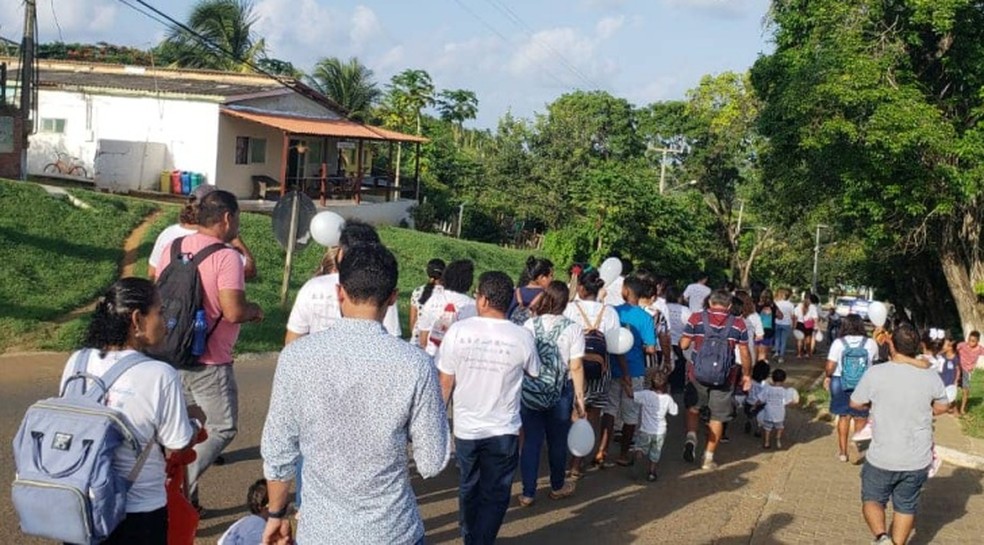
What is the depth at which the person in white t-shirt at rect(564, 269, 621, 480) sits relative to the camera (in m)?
7.86

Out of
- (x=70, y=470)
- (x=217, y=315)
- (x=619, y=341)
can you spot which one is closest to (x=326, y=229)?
→ (x=619, y=341)

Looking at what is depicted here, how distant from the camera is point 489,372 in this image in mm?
5547

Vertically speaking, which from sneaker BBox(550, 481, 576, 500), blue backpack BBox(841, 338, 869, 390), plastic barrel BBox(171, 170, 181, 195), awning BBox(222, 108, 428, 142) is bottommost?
sneaker BBox(550, 481, 576, 500)

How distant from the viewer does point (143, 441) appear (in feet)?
11.9

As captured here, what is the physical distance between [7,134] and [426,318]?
18.5 metres

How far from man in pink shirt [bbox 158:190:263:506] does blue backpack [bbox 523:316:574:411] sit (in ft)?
6.64

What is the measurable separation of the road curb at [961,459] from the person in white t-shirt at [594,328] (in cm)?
442

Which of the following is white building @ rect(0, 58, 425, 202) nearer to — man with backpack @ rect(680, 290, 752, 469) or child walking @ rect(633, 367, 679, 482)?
man with backpack @ rect(680, 290, 752, 469)

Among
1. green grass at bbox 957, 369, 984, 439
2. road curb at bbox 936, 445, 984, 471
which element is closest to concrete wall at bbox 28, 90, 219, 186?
green grass at bbox 957, 369, 984, 439

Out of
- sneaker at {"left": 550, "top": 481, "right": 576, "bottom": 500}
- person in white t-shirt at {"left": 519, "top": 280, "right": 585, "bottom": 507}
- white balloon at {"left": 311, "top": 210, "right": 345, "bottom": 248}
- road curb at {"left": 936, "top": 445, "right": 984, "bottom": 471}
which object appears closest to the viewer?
person in white t-shirt at {"left": 519, "top": 280, "right": 585, "bottom": 507}

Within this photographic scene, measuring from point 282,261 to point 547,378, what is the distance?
12957mm

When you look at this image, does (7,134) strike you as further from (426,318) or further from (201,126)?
(426,318)

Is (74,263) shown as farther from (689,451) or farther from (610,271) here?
(689,451)

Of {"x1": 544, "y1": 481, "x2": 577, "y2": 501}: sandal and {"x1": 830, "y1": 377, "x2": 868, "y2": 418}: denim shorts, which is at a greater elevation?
{"x1": 830, "y1": 377, "x2": 868, "y2": 418}: denim shorts
